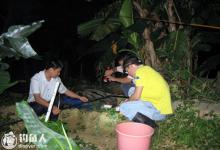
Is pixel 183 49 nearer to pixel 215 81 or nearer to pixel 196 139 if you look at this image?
pixel 215 81

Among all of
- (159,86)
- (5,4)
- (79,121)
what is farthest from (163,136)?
(5,4)

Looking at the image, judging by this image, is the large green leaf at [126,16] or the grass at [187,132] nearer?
the grass at [187,132]

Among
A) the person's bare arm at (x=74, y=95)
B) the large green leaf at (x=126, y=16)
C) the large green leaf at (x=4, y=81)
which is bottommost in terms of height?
the person's bare arm at (x=74, y=95)

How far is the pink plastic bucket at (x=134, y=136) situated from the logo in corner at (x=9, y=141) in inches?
57.2

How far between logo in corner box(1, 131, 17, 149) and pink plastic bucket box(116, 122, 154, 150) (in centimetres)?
145

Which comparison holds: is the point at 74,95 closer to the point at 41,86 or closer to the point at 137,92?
the point at 41,86

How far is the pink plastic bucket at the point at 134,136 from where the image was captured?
4.05m

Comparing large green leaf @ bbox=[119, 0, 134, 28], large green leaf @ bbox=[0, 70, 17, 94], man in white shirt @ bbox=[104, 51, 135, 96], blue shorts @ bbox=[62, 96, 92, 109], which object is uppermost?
large green leaf @ bbox=[119, 0, 134, 28]

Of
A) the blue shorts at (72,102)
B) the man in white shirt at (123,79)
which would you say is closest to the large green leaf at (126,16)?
the man in white shirt at (123,79)

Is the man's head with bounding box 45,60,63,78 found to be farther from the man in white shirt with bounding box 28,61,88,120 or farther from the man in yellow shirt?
the man in yellow shirt

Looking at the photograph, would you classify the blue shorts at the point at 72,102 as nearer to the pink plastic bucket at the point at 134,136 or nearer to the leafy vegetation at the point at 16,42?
the pink plastic bucket at the point at 134,136

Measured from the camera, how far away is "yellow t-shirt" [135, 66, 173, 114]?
4594 millimetres

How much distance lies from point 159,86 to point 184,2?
2701 millimetres

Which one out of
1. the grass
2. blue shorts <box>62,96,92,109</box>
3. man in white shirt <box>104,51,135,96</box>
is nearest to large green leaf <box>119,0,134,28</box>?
man in white shirt <box>104,51,135,96</box>
